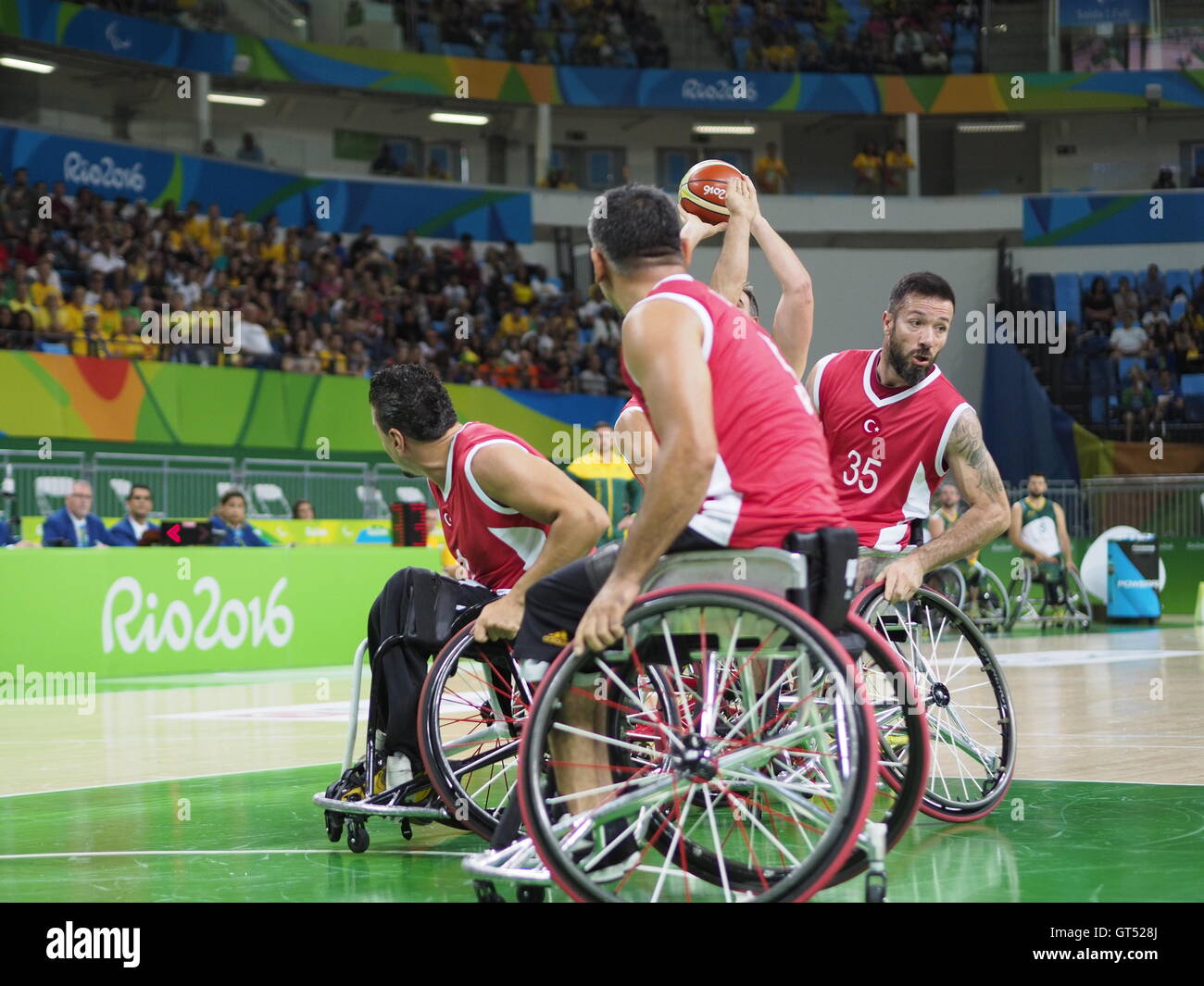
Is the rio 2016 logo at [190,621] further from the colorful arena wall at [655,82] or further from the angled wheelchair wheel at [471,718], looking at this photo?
the colorful arena wall at [655,82]

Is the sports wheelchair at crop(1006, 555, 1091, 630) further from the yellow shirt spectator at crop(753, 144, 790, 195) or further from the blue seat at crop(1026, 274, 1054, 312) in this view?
the yellow shirt spectator at crop(753, 144, 790, 195)

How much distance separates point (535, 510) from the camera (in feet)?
15.7

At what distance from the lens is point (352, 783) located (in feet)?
16.4

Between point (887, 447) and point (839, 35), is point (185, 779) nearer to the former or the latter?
point (887, 447)

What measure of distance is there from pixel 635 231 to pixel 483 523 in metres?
1.53

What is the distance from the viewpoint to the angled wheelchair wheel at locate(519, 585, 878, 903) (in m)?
3.32

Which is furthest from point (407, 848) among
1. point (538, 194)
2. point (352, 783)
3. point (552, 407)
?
point (538, 194)

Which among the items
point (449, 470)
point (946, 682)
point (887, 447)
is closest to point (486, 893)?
point (449, 470)

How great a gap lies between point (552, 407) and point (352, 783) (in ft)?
65.1

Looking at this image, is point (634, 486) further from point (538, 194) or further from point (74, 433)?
point (538, 194)

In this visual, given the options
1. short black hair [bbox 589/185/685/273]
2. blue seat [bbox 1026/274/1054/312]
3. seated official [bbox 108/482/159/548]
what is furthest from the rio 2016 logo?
blue seat [bbox 1026/274/1054/312]

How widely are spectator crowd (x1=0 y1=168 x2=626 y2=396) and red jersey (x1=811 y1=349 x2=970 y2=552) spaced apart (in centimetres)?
1466

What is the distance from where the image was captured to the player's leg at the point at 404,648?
16.3 feet

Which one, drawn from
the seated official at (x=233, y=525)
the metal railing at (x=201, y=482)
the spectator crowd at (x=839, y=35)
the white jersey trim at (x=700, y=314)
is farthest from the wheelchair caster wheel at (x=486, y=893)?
the spectator crowd at (x=839, y=35)
